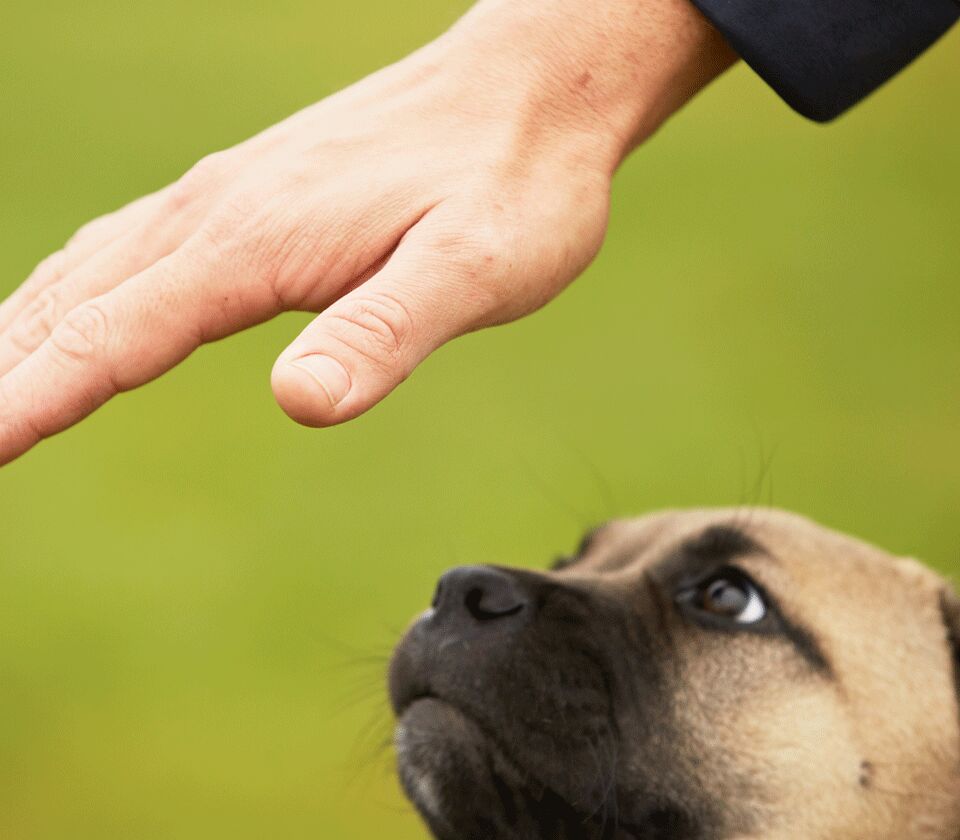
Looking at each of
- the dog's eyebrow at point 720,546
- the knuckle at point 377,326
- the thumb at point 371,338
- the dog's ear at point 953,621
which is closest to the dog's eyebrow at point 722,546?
the dog's eyebrow at point 720,546

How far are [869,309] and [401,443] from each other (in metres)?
3.45

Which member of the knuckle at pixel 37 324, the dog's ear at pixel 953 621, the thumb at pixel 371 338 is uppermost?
the knuckle at pixel 37 324

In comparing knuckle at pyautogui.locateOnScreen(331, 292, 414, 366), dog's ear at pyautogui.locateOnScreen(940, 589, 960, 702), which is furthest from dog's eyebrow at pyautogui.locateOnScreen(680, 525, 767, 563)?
knuckle at pyautogui.locateOnScreen(331, 292, 414, 366)

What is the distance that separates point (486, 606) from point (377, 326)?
3.12ft

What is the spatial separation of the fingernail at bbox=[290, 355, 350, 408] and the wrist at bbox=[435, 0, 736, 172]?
0.75 m

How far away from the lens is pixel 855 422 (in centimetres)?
884

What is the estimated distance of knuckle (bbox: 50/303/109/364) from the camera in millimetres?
2621

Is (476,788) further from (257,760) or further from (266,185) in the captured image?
(257,760)

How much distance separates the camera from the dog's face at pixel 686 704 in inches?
125

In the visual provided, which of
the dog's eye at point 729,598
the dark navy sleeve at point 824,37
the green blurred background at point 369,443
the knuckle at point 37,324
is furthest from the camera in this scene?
the green blurred background at point 369,443

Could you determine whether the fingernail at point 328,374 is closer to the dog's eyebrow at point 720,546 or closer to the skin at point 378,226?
the skin at point 378,226

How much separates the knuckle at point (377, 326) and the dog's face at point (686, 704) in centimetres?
85

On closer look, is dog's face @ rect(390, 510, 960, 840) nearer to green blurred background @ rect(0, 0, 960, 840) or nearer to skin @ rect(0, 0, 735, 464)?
skin @ rect(0, 0, 735, 464)

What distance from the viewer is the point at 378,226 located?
8.95 feet
